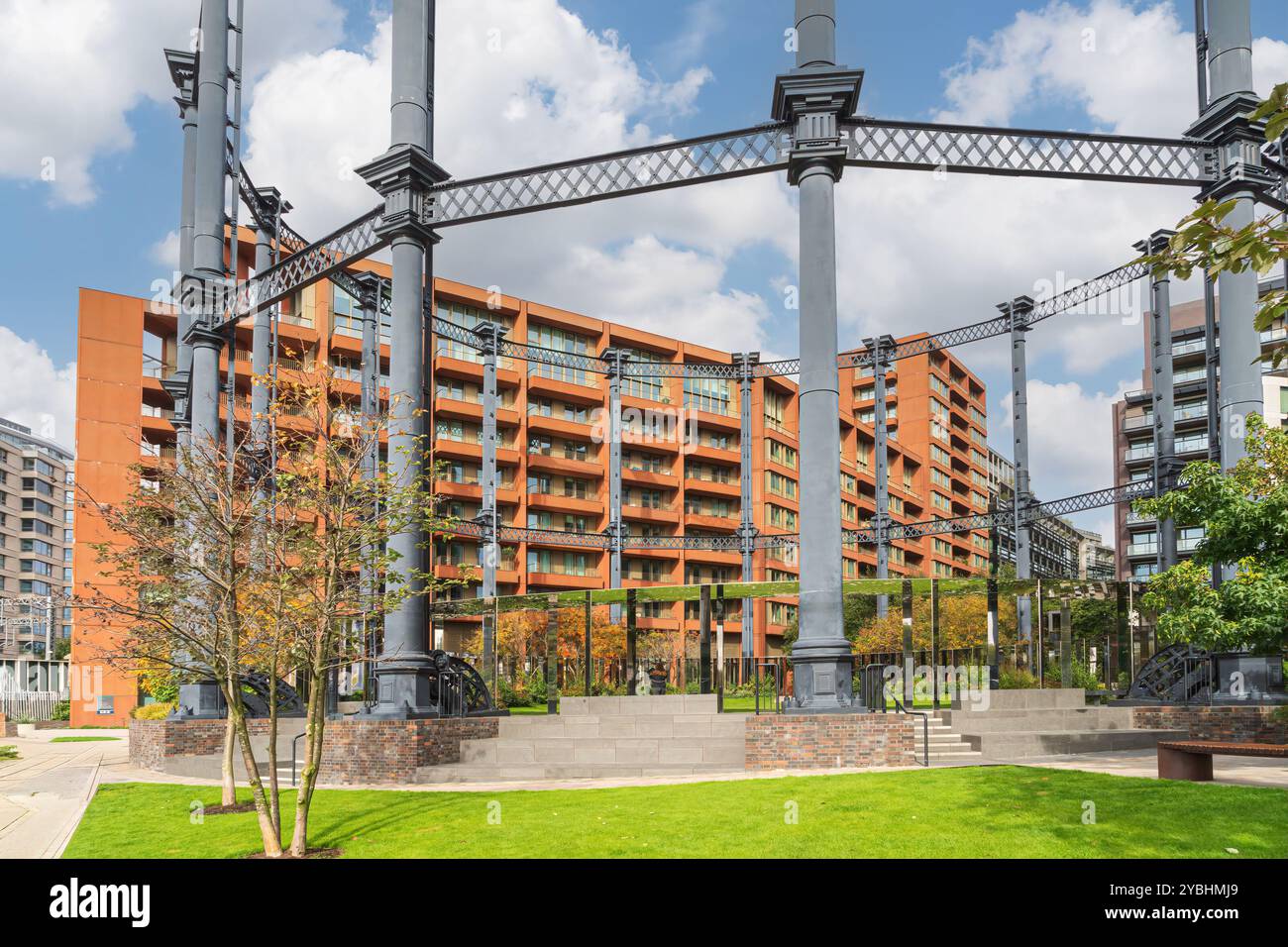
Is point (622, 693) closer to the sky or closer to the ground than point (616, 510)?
closer to the ground

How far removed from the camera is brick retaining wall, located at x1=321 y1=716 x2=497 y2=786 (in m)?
17.9

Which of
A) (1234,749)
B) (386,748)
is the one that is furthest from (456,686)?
(1234,749)

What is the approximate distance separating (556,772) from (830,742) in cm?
463

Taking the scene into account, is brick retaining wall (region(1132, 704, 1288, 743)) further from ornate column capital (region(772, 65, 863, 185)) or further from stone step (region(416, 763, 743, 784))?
ornate column capital (region(772, 65, 863, 185))

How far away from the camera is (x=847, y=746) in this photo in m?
17.2

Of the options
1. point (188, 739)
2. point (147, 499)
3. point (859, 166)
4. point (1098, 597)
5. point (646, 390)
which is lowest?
point (188, 739)

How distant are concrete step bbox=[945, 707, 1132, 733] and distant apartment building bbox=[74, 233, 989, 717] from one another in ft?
123

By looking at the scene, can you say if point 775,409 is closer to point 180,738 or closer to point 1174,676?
point 1174,676

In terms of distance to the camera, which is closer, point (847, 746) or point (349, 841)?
point (349, 841)

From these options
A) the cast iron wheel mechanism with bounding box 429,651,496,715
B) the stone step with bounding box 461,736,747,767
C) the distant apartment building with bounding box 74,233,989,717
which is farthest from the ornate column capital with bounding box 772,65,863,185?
the distant apartment building with bounding box 74,233,989,717

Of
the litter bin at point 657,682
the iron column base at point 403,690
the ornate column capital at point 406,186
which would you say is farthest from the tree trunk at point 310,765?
the litter bin at point 657,682

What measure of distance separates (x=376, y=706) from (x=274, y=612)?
7893mm
